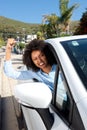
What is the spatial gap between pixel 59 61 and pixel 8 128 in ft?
12.7

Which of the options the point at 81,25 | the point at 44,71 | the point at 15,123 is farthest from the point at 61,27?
the point at 44,71

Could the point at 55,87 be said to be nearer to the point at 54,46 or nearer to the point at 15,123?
the point at 54,46

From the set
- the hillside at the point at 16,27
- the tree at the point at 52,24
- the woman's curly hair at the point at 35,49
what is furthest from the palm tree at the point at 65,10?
the hillside at the point at 16,27

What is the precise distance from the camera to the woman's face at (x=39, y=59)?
3.09 m

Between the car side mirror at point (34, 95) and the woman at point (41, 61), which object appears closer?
the car side mirror at point (34, 95)

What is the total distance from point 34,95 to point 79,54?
56 centimetres

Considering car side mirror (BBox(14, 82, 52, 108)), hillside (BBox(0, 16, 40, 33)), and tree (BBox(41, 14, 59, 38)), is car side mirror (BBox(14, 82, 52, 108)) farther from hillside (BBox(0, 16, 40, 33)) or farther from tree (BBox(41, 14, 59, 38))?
hillside (BBox(0, 16, 40, 33))

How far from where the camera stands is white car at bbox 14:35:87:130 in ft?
6.91

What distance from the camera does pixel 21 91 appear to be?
7.57 feet

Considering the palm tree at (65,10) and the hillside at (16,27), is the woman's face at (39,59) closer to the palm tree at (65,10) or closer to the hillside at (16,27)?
the palm tree at (65,10)

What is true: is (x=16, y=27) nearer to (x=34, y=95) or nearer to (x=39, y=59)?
(x=39, y=59)

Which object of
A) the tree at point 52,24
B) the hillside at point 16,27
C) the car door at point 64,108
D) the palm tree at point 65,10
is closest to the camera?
the car door at point 64,108

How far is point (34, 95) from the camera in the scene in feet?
7.32

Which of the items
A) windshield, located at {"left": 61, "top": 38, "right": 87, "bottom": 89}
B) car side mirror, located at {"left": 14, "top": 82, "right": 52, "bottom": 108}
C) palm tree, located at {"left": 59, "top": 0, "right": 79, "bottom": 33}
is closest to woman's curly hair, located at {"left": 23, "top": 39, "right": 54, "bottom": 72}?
windshield, located at {"left": 61, "top": 38, "right": 87, "bottom": 89}
